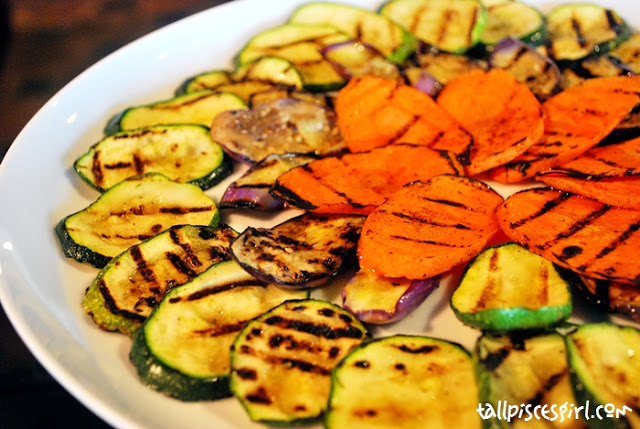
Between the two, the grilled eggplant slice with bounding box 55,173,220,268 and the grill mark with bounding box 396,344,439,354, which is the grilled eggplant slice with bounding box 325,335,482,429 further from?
the grilled eggplant slice with bounding box 55,173,220,268

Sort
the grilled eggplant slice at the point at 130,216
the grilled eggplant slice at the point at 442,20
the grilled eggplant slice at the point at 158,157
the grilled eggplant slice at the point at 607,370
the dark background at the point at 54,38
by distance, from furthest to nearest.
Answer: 1. the dark background at the point at 54,38
2. the grilled eggplant slice at the point at 442,20
3. the grilled eggplant slice at the point at 158,157
4. the grilled eggplant slice at the point at 130,216
5. the grilled eggplant slice at the point at 607,370

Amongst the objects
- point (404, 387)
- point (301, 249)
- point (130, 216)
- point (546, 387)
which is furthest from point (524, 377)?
point (130, 216)

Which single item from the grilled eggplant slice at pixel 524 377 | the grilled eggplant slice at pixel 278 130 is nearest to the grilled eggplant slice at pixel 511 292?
the grilled eggplant slice at pixel 524 377

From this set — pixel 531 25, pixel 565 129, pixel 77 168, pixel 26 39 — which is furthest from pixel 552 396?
pixel 26 39

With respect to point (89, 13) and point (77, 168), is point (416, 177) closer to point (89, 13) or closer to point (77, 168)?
point (77, 168)

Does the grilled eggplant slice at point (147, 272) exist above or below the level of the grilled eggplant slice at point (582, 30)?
above

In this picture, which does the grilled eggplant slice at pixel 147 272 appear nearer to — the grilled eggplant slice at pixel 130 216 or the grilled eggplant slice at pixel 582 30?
the grilled eggplant slice at pixel 130 216
